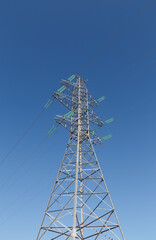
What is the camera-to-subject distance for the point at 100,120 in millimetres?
18234

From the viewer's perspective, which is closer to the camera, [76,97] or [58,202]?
[58,202]

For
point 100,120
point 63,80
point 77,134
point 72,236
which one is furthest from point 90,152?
point 63,80

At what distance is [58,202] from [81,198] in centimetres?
161

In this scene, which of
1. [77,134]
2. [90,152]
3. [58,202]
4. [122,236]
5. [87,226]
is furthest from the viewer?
[77,134]

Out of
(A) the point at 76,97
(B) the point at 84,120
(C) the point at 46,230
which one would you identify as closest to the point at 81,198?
(C) the point at 46,230

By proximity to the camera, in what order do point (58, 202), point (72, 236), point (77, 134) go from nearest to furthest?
point (72, 236)
point (58, 202)
point (77, 134)

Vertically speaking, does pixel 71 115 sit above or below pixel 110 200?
above

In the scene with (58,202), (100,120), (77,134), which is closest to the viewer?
(58,202)

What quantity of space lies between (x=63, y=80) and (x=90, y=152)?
27.5 feet

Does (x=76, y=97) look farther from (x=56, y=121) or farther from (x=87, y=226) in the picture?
(x=87, y=226)

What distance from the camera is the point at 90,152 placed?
561 inches

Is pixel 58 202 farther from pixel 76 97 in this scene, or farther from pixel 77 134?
pixel 76 97

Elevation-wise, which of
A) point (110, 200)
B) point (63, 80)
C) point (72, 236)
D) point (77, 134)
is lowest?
point (72, 236)

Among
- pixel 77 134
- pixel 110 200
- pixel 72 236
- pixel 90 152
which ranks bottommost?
pixel 72 236
